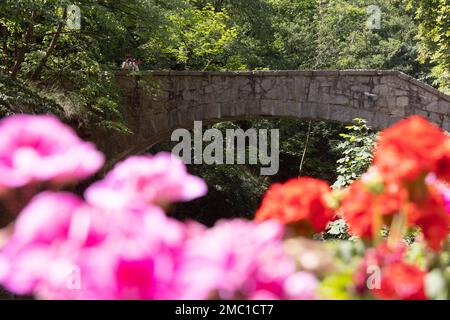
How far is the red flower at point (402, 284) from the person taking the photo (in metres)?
0.69

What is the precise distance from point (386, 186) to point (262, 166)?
1346cm

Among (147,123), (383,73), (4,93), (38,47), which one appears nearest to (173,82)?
(147,123)

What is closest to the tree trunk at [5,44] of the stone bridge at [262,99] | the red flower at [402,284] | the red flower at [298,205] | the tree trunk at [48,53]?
the tree trunk at [48,53]

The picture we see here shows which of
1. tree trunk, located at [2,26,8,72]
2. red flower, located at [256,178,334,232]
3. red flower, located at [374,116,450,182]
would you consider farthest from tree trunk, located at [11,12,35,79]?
red flower, located at [374,116,450,182]

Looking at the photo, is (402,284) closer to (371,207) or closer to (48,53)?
(371,207)

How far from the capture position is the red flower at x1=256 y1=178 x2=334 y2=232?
0.89 meters

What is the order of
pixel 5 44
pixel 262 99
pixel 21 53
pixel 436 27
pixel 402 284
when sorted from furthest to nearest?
pixel 436 27 → pixel 262 99 → pixel 5 44 → pixel 21 53 → pixel 402 284

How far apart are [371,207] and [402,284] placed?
173mm

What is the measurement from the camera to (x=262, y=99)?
31.4ft

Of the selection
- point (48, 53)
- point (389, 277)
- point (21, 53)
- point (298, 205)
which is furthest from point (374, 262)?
point (21, 53)

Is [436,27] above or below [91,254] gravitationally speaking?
above

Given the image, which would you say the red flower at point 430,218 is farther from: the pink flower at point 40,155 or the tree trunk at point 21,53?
the tree trunk at point 21,53

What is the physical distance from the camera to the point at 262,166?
14.3 m
